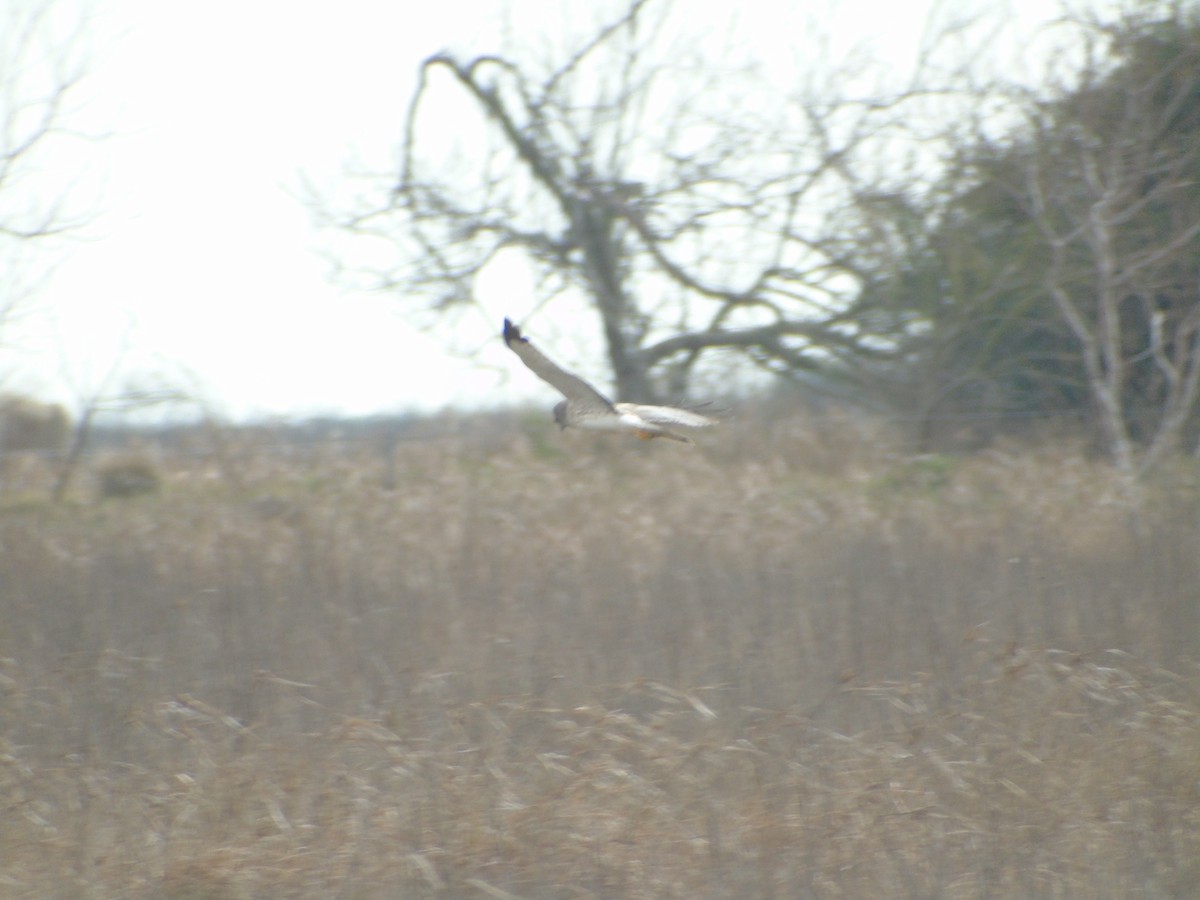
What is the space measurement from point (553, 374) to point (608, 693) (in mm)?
1835

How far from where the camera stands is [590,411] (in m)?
5.18

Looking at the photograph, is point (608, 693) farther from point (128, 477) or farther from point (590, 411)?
point (128, 477)

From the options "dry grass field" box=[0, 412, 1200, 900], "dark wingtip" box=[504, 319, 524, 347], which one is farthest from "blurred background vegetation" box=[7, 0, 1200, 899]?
"dark wingtip" box=[504, 319, 524, 347]

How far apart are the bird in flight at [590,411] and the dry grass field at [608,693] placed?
116cm

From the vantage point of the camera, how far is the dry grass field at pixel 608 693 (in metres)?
4.18

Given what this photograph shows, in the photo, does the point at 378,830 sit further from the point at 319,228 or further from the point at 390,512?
the point at 319,228

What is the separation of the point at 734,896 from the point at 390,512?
5.98 m

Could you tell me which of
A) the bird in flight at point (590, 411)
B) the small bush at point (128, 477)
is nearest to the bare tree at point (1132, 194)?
the bird in flight at point (590, 411)

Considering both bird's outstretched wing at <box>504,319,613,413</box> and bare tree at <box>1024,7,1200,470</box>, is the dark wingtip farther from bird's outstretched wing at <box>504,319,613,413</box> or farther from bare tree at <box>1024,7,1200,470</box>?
bare tree at <box>1024,7,1200,470</box>

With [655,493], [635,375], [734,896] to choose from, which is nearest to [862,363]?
[635,375]

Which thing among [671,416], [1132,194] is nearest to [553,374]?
[671,416]

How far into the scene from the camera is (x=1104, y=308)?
10461mm

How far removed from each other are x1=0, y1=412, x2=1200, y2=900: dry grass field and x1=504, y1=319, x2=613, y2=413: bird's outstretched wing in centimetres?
128

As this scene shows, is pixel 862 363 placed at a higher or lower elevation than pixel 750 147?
lower
